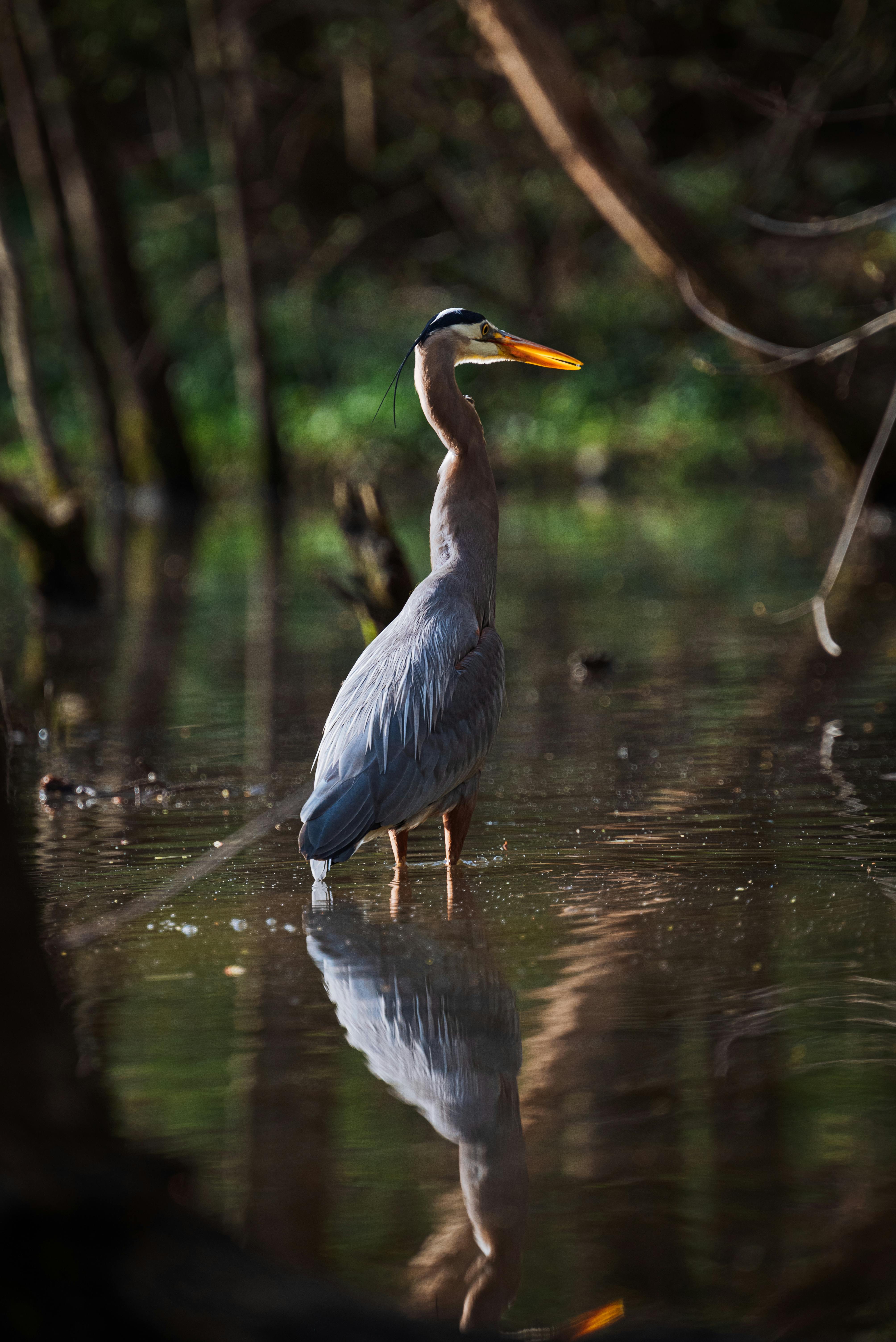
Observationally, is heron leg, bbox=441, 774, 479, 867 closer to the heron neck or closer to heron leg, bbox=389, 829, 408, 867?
heron leg, bbox=389, 829, 408, 867

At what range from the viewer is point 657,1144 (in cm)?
351

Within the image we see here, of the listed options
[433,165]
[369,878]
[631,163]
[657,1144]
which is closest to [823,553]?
[631,163]

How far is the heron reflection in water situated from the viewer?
3.20 m

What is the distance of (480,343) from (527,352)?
232 mm

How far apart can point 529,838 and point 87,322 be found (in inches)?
874

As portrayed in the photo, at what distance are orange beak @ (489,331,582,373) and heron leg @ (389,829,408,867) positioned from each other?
7.03 feet

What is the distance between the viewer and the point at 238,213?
25.7 metres

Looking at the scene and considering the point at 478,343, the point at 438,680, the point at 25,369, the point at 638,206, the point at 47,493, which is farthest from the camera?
the point at 25,369

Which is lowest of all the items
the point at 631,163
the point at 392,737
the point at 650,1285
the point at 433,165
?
the point at 650,1285

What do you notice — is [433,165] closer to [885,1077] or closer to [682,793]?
[682,793]

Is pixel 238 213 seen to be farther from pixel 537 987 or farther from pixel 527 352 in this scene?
pixel 537 987

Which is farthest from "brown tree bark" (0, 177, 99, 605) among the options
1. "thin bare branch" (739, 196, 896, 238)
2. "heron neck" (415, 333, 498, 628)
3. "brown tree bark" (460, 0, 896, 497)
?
"heron neck" (415, 333, 498, 628)

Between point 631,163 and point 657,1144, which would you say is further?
point 631,163

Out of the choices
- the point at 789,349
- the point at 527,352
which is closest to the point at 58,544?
the point at 789,349
